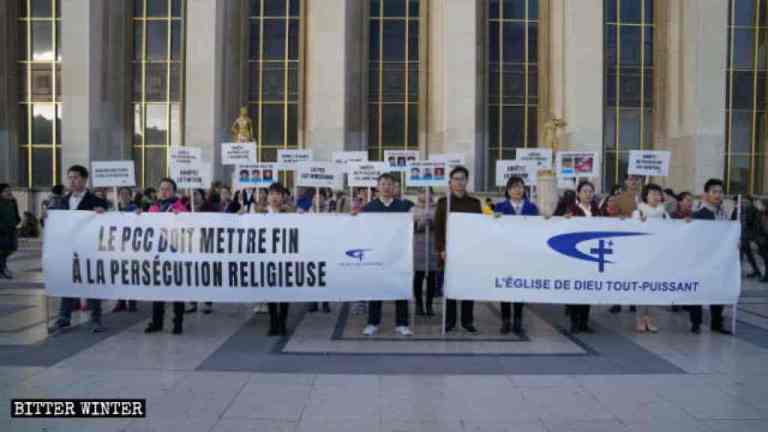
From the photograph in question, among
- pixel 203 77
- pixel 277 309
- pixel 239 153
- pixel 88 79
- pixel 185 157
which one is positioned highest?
pixel 203 77

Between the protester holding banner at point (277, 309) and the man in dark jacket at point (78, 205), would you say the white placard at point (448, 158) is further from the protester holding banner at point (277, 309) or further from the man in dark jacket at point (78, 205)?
the man in dark jacket at point (78, 205)

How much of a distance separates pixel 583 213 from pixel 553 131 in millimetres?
14133

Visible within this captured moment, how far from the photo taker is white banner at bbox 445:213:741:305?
8.95 meters

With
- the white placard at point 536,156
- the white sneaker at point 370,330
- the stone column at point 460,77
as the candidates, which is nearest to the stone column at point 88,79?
the stone column at point 460,77

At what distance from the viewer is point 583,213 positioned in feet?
31.4

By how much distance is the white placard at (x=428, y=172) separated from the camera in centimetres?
1006

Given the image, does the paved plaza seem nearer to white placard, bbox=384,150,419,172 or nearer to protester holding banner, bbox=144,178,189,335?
protester holding banner, bbox=144,178,189,335

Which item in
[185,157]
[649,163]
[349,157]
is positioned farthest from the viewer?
[349,157]

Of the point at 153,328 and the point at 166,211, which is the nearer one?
the point at 153,328

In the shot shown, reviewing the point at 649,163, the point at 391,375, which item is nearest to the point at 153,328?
the point at 391,375

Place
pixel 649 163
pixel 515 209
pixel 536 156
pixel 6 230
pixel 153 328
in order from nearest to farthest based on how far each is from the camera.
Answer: pixel 153 328 < pixel 515 209 < pixel 649 163 < pixel 6 230 < pixel 536 156

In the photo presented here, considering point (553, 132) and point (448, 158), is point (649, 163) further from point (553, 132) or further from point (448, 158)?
point (553, 132)

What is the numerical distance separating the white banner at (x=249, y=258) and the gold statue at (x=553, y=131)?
1557cm

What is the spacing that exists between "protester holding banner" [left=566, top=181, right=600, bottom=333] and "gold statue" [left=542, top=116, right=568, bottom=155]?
1368cm
